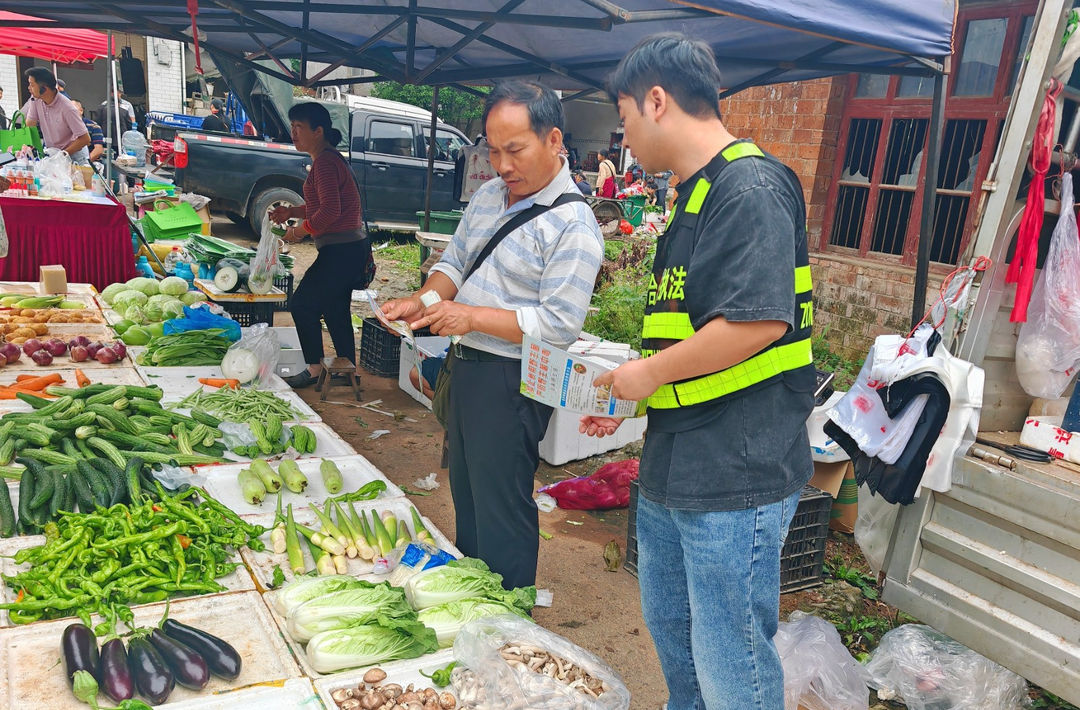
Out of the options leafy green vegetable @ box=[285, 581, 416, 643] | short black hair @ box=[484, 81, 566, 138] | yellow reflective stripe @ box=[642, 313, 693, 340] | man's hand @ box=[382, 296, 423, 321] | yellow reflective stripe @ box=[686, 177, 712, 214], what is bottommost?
leafy green vegetable @ box=[285, 581, 416, 643]

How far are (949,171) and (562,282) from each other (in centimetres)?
486

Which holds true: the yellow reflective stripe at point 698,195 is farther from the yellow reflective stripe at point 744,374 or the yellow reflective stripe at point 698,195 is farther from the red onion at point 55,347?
the red onion at point 55,347

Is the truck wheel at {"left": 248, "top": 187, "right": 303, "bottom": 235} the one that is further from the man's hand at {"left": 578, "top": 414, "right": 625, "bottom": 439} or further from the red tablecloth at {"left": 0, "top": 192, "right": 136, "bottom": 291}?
the man's hand at {"left": 578, "top": 414, "right": 625, "bottom": 439}

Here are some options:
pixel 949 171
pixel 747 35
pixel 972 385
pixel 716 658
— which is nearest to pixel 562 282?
pixel 716 658

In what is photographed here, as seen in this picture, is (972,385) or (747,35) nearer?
(972,385)

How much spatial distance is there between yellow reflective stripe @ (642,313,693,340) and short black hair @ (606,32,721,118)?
0.47 meters

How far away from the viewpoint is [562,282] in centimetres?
257

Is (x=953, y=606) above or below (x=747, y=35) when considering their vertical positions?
below

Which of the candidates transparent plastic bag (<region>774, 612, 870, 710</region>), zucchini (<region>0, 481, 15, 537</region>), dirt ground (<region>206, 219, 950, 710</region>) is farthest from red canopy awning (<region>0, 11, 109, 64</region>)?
transparent plastic bag (<region>774, 612, 870, 710</region>)

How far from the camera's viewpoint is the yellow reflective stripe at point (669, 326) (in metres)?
1.82

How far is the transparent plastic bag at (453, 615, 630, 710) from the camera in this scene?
2201 millimetres

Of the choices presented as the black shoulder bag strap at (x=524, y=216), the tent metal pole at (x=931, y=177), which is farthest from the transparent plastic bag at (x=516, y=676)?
the tent metal pole at (x=931, y=177)

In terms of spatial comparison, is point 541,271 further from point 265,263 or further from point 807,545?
point 265,263

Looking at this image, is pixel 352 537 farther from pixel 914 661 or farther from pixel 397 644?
pixel 914 661
